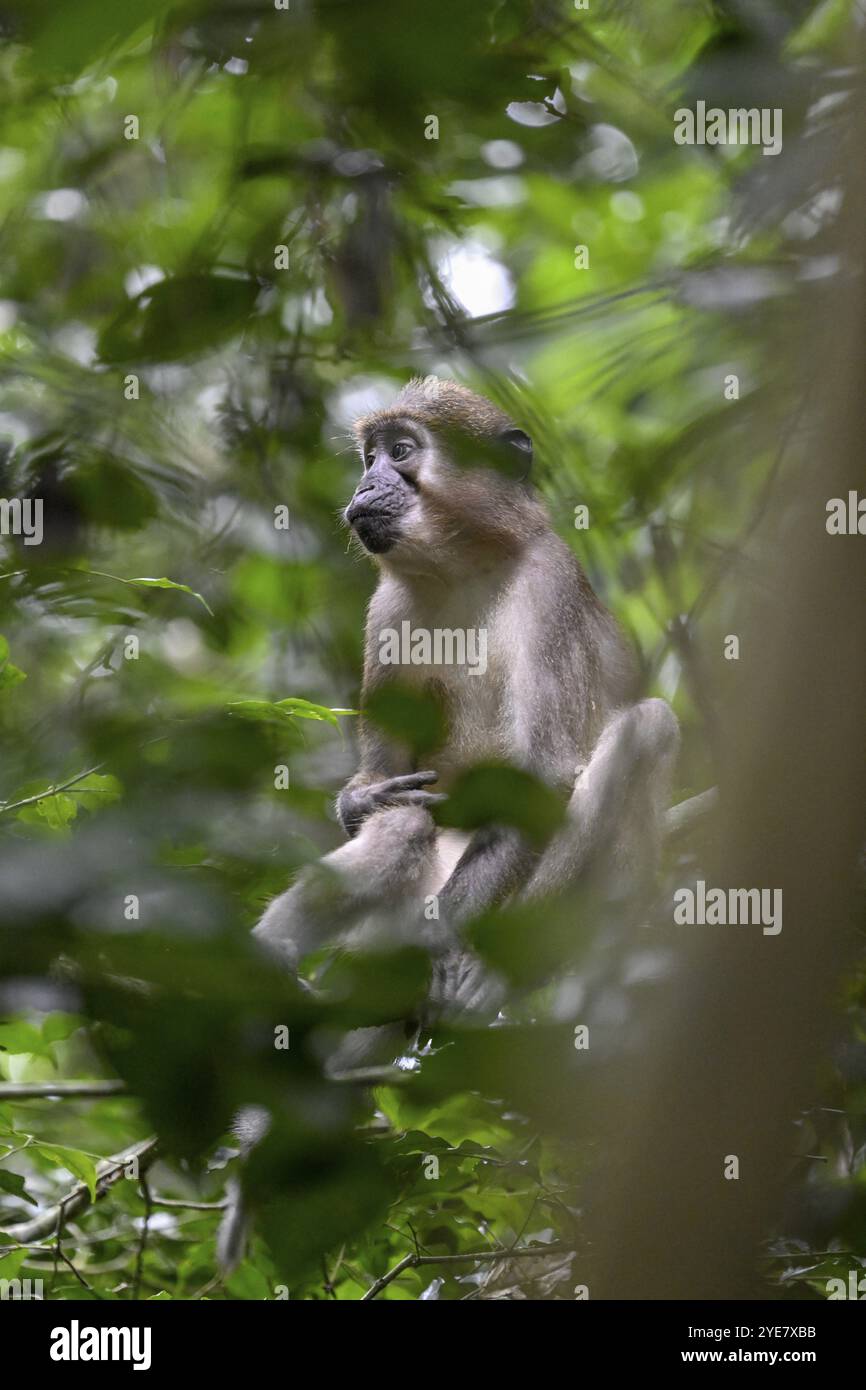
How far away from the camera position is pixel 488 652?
4230 millimetres

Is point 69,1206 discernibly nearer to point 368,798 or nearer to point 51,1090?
point 51,1090

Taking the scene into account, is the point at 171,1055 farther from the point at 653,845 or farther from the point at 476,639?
the point at 476,639

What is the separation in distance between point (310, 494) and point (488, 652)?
2.89ft

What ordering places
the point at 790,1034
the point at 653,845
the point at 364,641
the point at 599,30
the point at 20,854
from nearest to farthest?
the point at 20,854, the point at 790,1034, the point at 599,30, the point at 653,845, the point at 364,641

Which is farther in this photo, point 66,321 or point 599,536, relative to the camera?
point 66,321

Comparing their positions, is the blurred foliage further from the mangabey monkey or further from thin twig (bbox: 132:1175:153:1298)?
the mangabey monkey

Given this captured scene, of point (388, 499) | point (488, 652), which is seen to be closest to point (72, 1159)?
point (488, 652)

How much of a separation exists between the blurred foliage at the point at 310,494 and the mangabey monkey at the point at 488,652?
0.50 feet

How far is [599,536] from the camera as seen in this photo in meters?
3.62

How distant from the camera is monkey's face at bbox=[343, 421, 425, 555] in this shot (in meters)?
4.20

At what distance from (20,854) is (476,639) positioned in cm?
337

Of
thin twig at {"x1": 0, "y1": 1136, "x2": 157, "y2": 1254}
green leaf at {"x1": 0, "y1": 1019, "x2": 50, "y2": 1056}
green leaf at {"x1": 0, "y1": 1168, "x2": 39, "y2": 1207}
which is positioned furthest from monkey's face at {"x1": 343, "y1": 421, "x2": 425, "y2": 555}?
green leaf at {"x1": 0, "y1": 1168, "x2": 39, "y2": 1207}

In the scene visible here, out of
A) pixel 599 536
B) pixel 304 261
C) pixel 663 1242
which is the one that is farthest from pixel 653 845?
pixel 663 1242

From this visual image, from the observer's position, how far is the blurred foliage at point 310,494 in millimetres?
881
